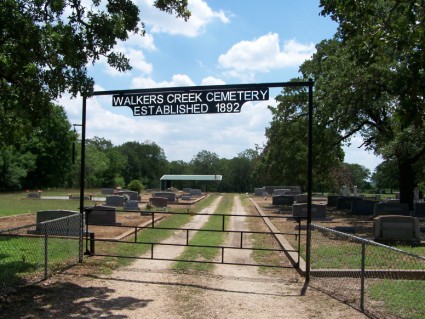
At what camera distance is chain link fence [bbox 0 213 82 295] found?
8.03m

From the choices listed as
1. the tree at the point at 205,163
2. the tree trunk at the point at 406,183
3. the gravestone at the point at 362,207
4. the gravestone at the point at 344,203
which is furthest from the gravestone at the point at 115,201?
the tree at the point at 205,163

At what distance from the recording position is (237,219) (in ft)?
75.9

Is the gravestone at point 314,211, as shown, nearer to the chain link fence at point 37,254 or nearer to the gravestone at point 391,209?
the gravestone at point 391,209

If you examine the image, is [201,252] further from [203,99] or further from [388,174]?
[388,174]

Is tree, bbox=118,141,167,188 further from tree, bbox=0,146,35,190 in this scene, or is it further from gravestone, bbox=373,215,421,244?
gravestone, bbox=373,215,421,244

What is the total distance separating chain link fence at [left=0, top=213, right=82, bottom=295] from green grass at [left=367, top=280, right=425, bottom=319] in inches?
230

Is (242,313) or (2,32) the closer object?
(242,313)

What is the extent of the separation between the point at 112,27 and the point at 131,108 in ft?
6.38

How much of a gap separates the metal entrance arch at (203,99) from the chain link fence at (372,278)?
0.69 meters

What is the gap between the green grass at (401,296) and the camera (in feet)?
20.6

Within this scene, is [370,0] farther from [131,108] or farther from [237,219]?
[237,219]

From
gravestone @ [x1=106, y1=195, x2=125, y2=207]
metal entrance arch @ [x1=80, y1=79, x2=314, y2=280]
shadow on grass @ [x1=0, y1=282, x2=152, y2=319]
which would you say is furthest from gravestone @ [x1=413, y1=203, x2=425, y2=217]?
shadow on grass @ [x1=0, y1=282, x2=152, y2=319]

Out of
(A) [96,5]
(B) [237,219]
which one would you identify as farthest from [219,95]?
(B) [237,219]

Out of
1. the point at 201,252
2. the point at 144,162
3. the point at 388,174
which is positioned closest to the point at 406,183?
the point at 201,252
